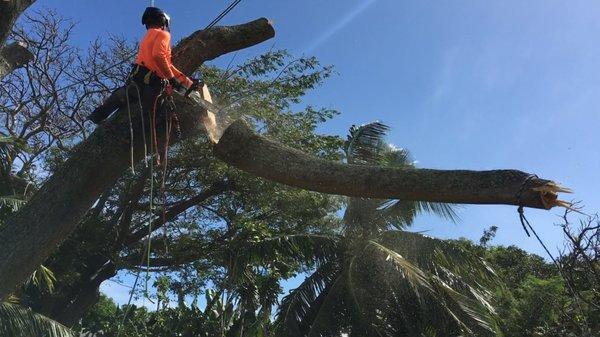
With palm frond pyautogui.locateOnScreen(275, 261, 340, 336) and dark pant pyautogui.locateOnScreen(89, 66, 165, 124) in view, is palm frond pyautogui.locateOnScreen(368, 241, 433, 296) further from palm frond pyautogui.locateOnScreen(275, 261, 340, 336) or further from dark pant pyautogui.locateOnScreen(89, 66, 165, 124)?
dark pant pyautogui.locateOnScreen(89, 66, 165, 124)

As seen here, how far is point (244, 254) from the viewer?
10.1 meters

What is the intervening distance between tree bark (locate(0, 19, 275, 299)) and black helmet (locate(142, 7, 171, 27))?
0.80 meters

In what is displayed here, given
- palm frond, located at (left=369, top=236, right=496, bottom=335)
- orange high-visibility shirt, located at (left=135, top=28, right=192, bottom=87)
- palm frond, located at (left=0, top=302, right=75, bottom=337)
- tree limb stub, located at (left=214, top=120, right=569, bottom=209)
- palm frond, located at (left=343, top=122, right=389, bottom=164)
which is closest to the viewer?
tree limb stub, located at (left=214, top=120, right=569, bottom=209)

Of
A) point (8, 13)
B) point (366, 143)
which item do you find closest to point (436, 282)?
point (366, 143)

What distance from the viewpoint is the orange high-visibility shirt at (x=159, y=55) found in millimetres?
4680

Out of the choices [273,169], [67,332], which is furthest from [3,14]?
[67,332]

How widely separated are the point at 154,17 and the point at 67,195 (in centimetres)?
170

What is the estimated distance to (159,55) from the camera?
4.66m

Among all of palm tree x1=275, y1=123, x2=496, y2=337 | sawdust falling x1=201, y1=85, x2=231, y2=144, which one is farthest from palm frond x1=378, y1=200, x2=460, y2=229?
sawdust falling x1=201, y1=85, x2=231, y2=144

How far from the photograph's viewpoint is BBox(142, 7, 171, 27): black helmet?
5121 mm

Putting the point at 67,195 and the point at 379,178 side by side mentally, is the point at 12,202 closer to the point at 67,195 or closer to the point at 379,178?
the point at 67,195

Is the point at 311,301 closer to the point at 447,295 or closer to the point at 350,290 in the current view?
the point at 350,290

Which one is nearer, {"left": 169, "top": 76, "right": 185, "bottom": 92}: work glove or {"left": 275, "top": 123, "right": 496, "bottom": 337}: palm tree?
{"left": 169, "top": 76, "right": 185, "bottom": 92}: work glove

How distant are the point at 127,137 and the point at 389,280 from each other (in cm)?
625
